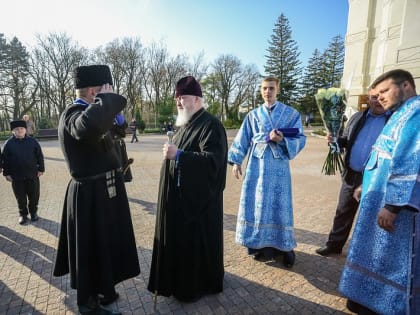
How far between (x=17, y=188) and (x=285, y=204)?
498 centimetres

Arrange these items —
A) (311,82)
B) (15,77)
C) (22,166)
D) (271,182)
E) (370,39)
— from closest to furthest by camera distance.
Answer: (271,182) → (22,166) → (370,39) → (15,77) → (311,82)

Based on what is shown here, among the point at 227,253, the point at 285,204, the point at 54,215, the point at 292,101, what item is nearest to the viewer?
the point at 285,204

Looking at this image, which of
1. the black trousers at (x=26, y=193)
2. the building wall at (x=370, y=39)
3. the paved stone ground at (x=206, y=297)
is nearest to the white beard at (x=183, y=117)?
the paved stone ground at (x=206, y=297)

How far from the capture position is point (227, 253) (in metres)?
3.92

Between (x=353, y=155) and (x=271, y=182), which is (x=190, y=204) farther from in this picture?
(x=353, y=155)

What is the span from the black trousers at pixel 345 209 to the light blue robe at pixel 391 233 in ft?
2.90

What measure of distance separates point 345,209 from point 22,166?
5615 mm

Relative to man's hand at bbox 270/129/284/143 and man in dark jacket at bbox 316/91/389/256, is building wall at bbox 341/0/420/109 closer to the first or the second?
man in dark jacket at bbox 316/91/389/256

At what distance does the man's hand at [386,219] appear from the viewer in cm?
219

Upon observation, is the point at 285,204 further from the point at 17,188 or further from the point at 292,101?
the point at 292,101

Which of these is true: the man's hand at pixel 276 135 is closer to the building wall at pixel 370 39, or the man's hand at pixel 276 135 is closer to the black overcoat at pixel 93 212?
the black overcoat at pixel 93 212

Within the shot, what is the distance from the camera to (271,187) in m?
3.52

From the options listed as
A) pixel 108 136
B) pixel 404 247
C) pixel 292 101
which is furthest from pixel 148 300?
pixel 292 101

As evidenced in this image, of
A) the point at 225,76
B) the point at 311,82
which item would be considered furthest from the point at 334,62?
the point at 225,76
